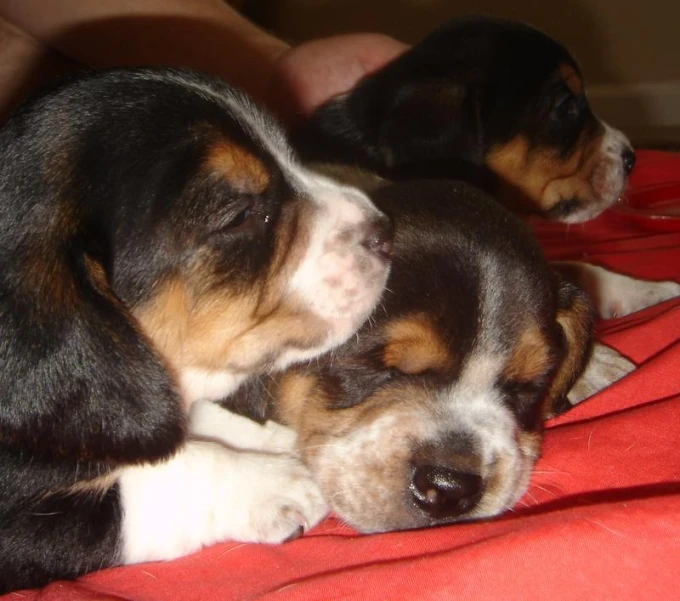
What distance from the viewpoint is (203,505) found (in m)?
1.99

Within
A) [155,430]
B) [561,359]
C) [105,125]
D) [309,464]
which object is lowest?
[309,464]

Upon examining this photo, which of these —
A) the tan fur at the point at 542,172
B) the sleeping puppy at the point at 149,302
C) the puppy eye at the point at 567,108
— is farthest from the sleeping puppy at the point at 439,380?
the puppy eye at the point at 567,108

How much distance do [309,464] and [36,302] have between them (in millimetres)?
801

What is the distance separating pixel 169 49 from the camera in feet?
14.1

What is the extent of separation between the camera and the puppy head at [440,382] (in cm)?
201

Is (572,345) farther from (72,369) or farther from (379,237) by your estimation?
(72,369)

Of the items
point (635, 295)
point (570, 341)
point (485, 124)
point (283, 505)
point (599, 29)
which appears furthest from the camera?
point (599, 29)

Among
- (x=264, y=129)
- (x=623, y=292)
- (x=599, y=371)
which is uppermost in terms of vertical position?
(x=264, y=129)

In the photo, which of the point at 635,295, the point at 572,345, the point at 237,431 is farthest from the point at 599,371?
the point at 237,431

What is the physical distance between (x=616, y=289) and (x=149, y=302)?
75.0 inches

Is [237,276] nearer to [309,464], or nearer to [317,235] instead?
[317,235]

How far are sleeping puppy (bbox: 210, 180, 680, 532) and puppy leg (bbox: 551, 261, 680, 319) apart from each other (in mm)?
920

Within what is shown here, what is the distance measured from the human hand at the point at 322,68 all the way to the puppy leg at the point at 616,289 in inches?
67.1

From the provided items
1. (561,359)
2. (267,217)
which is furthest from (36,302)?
(561,359)
